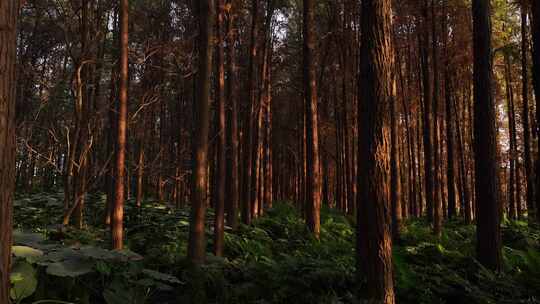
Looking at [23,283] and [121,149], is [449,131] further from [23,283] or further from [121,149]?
[23,283]

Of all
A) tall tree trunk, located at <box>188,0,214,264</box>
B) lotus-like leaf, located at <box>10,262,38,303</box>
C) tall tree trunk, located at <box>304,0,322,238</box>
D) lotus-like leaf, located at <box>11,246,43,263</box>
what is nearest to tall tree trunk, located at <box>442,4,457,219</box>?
tall tree trunk, located at <box>304,0,322,238</box>

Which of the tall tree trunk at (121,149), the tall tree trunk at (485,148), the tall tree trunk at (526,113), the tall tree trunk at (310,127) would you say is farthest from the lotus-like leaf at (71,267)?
the tall tree trunk at (526,113)

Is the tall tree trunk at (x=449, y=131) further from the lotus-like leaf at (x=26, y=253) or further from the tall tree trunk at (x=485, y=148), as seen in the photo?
the lotus-like leaf at (x=26, y=253)

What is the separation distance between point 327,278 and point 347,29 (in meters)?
14.6

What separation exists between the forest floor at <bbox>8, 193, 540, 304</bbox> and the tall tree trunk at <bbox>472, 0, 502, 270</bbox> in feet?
1.74

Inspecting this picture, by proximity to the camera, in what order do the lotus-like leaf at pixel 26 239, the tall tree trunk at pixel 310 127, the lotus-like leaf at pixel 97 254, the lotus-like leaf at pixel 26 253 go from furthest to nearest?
the tall tree trunk at pixel 310 127
the lotus-like leaf at pixel 26 239
the lotus-like leaf at pixel 97 254
the lotus-like leaf at pixel 26 253

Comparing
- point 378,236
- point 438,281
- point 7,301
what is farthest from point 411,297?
point 7,301

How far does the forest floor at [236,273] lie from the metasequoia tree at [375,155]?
0.38 metres

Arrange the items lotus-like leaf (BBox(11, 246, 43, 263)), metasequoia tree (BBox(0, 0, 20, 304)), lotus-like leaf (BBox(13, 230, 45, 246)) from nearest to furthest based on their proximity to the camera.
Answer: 1. metasequoia tree (BBox(0, 0, 20, 304))
2. lotus-like leaf (BBox(11, 246, 43, 263))
3. lotus-like leaf (BBox(13, 230, 45, 246))

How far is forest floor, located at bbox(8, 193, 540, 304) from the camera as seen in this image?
4.84 meters

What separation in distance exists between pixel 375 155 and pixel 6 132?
4093 millimetres

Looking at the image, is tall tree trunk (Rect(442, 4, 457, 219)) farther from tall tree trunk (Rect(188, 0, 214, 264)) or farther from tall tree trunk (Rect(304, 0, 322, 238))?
tall tree trunk (Rect(188, 0, 214, 264))

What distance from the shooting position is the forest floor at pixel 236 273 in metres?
4.84

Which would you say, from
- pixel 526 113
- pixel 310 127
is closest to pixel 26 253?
pixel 310 127
